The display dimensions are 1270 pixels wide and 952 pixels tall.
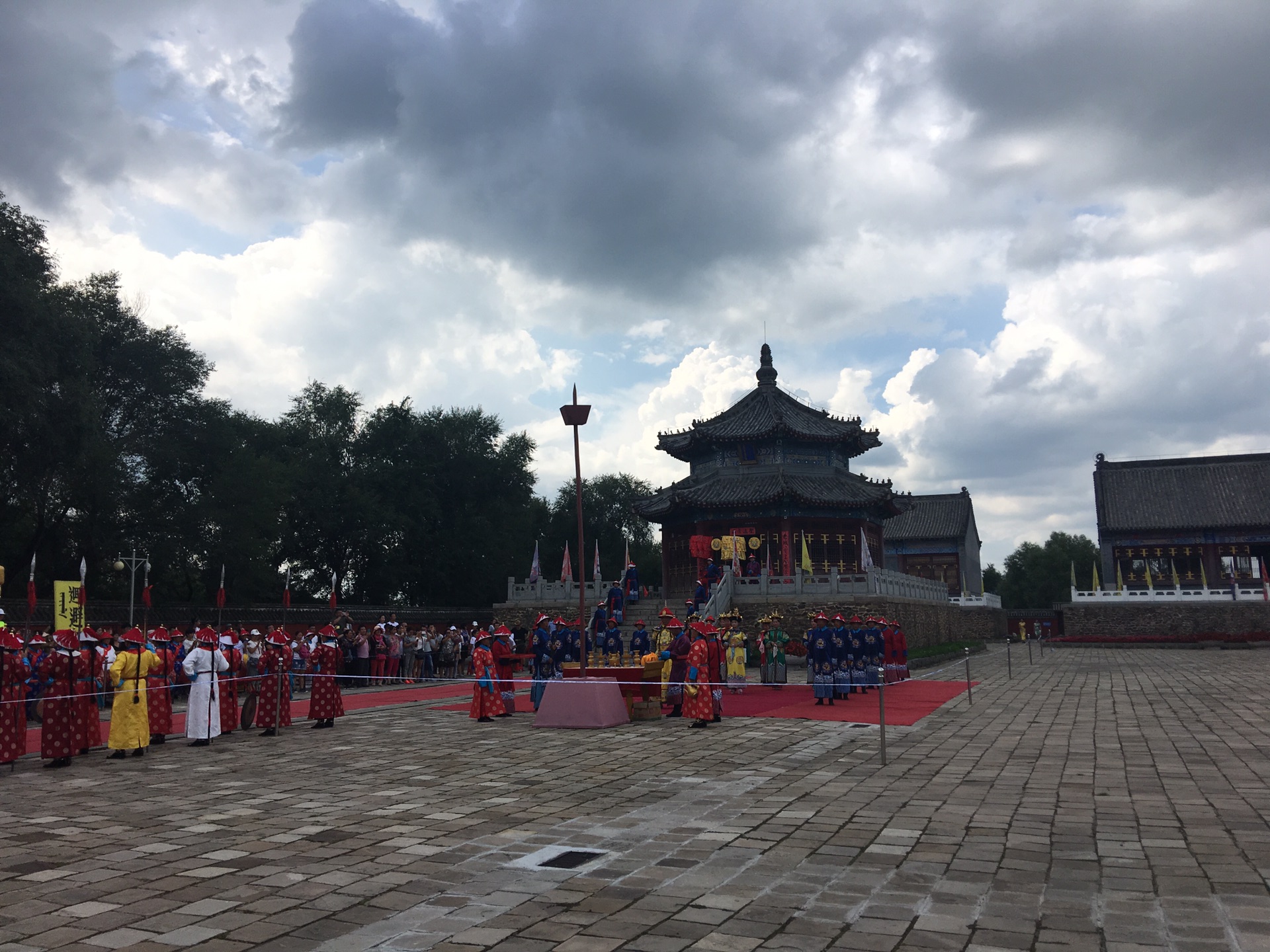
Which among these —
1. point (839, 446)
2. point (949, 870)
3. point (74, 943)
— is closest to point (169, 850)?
point (74, 943)

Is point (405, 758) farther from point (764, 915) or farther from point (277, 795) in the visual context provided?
point (764, 915)

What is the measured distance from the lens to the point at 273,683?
14.9 m

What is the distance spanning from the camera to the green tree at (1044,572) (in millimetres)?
71625

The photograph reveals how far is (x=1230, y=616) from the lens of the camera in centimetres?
4416

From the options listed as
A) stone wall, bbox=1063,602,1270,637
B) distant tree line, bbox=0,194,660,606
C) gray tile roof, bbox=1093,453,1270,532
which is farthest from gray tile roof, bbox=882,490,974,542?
distant tree line, bbox=0,194,660,606

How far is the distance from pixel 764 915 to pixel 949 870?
165cm

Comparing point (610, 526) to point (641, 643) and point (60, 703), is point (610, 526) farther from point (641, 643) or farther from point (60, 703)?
point (60, 703)

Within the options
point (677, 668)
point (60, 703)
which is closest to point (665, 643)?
point (677, 668)

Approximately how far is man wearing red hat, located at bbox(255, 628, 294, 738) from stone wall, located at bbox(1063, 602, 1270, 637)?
4153 centimetres

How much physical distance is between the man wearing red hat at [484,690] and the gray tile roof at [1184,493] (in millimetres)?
46224

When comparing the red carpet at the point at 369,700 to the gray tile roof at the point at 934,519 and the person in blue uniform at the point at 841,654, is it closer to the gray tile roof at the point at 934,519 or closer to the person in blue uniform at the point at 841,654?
the person in blue uniform at the point at 841,654

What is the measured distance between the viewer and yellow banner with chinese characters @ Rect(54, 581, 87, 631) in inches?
702

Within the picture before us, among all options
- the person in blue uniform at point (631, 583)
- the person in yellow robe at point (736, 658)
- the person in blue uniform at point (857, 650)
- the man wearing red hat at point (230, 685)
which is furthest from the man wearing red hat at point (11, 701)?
the person in blue uniform at point (631, 583)

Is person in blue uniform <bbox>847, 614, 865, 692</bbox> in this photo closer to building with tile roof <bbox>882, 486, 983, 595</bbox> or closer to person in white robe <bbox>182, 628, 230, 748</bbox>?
person in white robe <bbox>182, 628, 230, 748</bbox>
